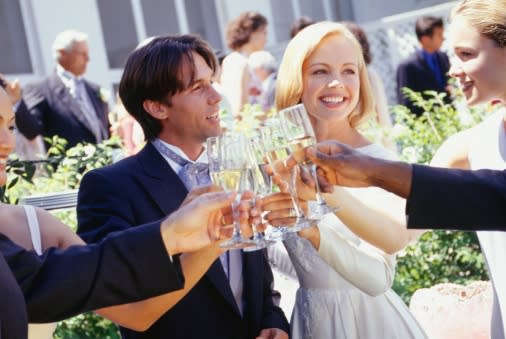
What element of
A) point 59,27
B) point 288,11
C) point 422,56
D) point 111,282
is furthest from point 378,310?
point 288,11

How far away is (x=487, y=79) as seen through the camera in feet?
11.6

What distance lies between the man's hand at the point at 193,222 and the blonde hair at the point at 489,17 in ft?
4.09

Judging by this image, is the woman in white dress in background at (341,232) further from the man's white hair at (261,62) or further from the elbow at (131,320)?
the man's white hair at (261,62)

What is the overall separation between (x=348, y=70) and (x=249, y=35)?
6.07 meters

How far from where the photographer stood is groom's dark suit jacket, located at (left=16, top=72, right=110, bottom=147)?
871 cm

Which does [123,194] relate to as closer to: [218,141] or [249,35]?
[218,141]

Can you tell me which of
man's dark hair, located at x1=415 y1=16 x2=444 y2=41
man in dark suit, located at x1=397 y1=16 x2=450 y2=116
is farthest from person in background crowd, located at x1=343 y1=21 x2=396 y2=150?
man's dark hair, located at x1=415 y1=16 x2=444 y2=41

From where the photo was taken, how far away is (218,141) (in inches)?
113

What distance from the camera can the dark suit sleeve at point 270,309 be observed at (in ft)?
11.8

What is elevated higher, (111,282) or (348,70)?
(348,70)

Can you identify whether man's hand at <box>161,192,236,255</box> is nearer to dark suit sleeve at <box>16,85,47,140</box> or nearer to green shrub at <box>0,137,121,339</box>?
green shrub at <box>0,137,121,339</box>

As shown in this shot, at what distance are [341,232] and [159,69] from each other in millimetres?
884

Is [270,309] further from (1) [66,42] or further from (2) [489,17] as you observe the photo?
(1) [66,42]

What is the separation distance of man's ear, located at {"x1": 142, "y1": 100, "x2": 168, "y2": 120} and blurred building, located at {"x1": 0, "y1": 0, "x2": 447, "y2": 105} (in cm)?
868
